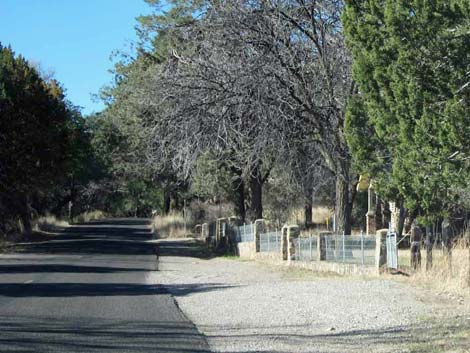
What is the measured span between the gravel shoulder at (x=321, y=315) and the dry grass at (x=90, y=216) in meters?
67.7

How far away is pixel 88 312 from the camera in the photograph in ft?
42.6

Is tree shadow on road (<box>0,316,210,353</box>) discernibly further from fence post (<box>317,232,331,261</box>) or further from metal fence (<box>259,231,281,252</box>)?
metal fence (<box>259,231,281,252</box>)

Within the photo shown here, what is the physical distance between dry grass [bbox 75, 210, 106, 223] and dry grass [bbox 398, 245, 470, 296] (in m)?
69.0

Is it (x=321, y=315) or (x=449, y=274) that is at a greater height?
(x=449, y=274)

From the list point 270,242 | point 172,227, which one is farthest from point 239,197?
point 270,242

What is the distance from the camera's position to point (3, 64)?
113ft

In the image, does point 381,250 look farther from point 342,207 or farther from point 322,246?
point 342,207

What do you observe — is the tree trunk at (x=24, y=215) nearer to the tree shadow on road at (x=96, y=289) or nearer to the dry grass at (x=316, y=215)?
the dry grass at (x=316, y=215)

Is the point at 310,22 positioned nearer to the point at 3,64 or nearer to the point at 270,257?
the point at 270,257

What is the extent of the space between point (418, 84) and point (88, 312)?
6981 millimetres

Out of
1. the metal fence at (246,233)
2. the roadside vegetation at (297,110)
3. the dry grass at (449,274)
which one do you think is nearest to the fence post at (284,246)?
the roadside vegetation at (297,110)

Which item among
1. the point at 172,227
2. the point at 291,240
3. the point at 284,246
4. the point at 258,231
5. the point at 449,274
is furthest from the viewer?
the point at 172,227

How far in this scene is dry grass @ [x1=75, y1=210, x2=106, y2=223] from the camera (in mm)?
85725

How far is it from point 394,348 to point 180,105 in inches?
543
